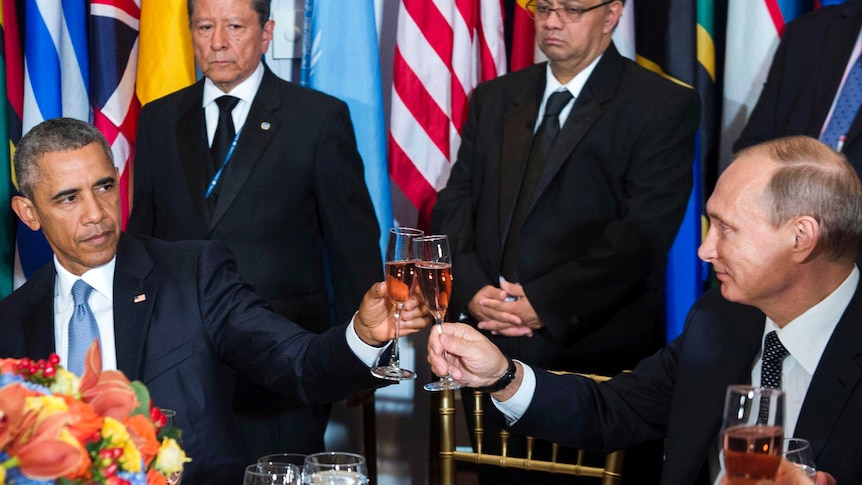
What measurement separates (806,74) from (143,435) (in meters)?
2.82

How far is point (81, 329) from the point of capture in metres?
2.86

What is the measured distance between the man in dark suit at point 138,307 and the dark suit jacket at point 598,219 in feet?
3.40

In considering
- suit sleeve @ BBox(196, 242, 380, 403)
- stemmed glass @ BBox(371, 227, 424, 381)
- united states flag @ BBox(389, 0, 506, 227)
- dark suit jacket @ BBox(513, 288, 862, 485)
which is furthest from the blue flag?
stemmed glass @ BBox(371, 227, 424, 381)

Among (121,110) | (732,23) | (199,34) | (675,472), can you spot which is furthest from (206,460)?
(732,23)

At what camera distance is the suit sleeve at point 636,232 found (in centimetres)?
361

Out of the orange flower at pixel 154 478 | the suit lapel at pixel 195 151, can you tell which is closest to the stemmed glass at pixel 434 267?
the orange flower at pixel 154 478

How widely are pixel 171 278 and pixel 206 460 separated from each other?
0.50 meters

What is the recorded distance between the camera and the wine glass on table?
1551mm

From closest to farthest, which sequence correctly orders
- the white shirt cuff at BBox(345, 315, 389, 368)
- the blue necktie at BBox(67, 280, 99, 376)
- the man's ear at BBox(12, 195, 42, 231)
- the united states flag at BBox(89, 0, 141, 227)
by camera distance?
the white shirt cuff at BBox(345, 315, 389, 368)
the blue necktie at BBox(67, 280, 99, 376)
the man's ear at BBox(12, 195, 42, 231)
the united states flag at BBox(89, 0, 141, 227)

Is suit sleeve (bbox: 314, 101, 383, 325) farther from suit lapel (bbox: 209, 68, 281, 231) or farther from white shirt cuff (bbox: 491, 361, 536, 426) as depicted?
white shirt cuff (bbox: 491, 361, 536, 426)

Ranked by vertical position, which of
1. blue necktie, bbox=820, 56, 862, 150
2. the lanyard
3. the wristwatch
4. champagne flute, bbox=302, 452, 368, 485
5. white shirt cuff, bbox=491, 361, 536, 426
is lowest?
white shirt cuff, bbox=491, 361, 536, 426

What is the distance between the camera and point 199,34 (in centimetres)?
400

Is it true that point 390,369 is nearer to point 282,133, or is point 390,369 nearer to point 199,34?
point 282,133

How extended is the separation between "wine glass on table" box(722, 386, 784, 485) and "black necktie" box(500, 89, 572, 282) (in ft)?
7.12
